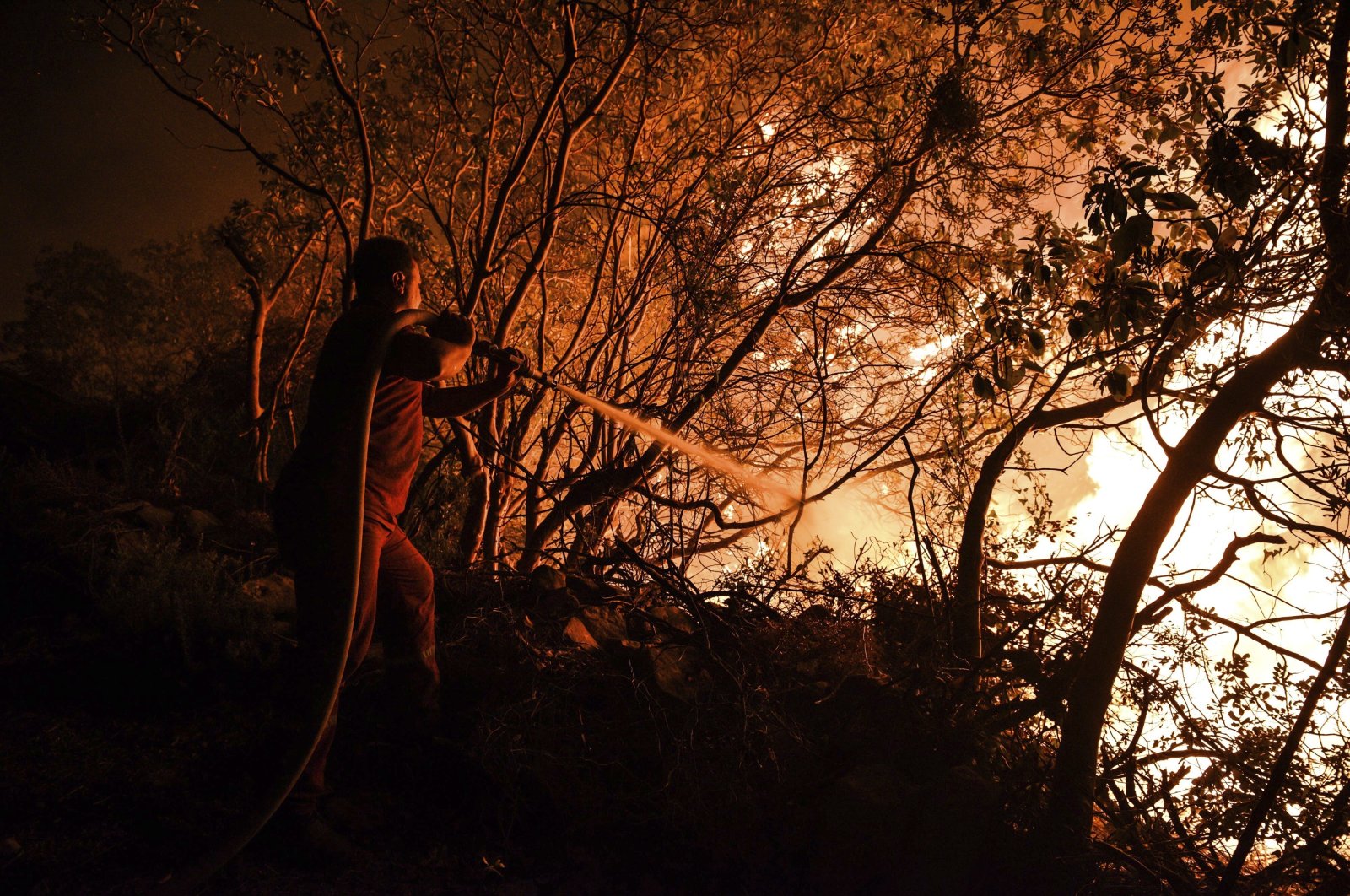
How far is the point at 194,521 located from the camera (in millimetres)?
5059

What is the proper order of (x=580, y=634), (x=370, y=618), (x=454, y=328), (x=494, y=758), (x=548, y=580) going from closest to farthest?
1. (x=370, y=618)
2. (x=454, y=328)
3. (x=494, y=758)
4. (x=580, y=634)
5. (x=548, y=580)

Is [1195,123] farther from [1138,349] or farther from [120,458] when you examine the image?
[120,458]

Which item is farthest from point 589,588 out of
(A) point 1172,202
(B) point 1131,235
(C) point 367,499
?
(A) point 1172,202

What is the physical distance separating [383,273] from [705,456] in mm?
2468

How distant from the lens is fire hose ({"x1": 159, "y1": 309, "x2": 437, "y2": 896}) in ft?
7.09

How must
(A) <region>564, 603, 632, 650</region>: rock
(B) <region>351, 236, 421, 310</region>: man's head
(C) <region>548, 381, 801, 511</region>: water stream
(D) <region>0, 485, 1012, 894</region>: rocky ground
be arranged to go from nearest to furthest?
1. (D) <region>0, 485, 1012, 894</region>: rocky ground
2. (B) <region>351, 236, 421, 310</region>: man's head
3. (A) <region>564, 603, 632, 650</region>: rock
4. (C) <region>548, 381, 801, 511</region>: water stream

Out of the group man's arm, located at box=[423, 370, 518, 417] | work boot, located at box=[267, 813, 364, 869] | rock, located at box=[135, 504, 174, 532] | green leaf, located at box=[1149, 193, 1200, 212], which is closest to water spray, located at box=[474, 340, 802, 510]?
man's arm, located at box=[423, 370, 518, 417]

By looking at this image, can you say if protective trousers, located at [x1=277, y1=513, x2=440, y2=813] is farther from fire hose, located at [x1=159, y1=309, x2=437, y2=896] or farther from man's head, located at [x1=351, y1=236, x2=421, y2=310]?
man's head, located at [x1=351, y1=236, x2=421, y2=310]

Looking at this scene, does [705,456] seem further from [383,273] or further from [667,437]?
[383,273]

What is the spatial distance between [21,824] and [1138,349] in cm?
549

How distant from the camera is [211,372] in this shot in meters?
10.0

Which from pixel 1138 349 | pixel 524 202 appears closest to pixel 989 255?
pixel 1138 349

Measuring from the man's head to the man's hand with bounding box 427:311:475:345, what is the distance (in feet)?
0.49

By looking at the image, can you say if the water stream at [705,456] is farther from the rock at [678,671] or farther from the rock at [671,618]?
the rock at [678,671]
